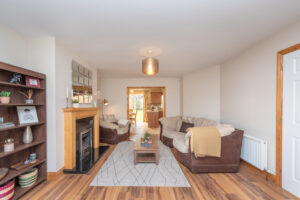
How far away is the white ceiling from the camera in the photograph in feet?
4.99

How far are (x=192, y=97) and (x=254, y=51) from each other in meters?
2.45

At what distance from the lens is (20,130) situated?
2113 millimetres

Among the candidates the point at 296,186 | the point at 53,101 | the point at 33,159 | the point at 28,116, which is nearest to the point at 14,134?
the point at 28,116

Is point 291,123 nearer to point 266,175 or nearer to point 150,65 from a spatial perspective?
point 266,175

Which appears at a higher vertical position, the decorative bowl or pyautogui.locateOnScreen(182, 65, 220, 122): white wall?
pyautogui.locateOnScreen(182, 65, 220, 122): white wall

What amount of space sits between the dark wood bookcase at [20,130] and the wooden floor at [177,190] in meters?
0.32

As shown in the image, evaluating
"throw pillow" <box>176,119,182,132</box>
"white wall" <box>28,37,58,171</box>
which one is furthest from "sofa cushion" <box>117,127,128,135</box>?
"white wall" <box>28,37,58,171</box>

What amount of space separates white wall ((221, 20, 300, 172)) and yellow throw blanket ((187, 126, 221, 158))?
0.84m

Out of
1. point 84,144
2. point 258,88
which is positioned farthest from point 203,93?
point 84,144

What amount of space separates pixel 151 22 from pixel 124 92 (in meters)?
4.21

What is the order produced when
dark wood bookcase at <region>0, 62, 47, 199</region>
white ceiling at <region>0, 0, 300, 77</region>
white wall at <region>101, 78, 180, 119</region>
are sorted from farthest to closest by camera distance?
1. white wall at <region>101, 78, 180, 119</region>
2. dark wood bookcase at <region>0, 62, 47, 199</region>
3. white ceiling at <region>0, 0, 300, 77</region>

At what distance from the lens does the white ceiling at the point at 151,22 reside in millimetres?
1520

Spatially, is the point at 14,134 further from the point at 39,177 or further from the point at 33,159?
the point at 39,177

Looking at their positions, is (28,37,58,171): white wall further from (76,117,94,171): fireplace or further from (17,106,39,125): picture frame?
(76,117,94,171): fireplace
